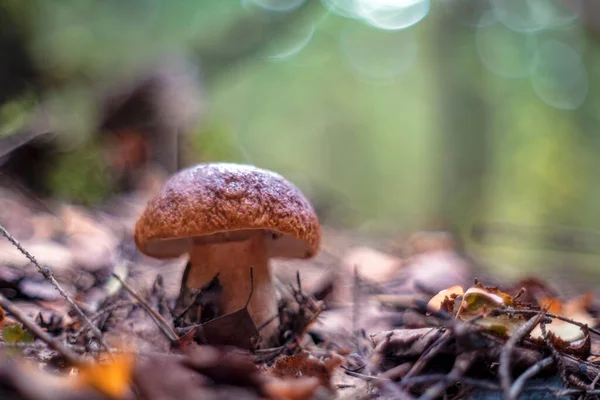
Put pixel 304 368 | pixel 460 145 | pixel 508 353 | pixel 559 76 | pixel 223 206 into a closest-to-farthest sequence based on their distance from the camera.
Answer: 1. pixel 508 353
2. pixel 304 368
3. pixel 223 206
4. pixel 460 145
5. pixel 559 76

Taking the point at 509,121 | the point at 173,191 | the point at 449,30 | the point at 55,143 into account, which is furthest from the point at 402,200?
the point at 173,191

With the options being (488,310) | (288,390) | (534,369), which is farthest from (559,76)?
(288,390)

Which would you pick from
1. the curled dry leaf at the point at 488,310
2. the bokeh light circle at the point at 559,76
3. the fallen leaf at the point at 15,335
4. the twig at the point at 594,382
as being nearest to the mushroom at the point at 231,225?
the fallen leaf at the point at 15,335

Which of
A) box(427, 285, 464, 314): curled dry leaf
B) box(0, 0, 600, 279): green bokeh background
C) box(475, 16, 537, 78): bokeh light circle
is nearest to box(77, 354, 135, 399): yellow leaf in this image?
box(427, 285, 464, 314): curled dry leaf

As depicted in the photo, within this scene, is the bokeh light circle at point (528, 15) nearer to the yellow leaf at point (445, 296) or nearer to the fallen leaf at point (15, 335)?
the yellow leaf at point (445, 296)

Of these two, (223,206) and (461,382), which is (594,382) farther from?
(223,206)

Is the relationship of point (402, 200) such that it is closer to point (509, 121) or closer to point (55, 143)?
point (509, 121)
